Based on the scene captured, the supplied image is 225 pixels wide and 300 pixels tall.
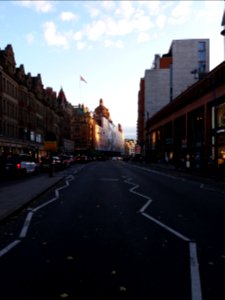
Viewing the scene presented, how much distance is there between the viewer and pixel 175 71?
112m

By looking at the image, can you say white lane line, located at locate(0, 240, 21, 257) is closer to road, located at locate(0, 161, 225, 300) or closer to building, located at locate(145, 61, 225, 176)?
road, located at locate(0, 161, 225, 300)

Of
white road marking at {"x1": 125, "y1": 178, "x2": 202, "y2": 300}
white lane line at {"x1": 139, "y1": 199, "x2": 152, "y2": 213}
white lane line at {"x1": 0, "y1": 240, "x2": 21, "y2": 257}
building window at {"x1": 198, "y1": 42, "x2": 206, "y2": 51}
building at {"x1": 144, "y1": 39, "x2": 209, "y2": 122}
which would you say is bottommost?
white lane line at {"x1": 0, "y1": 240, "x2": 21, "y2": 257}

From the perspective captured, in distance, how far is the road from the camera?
5359mm

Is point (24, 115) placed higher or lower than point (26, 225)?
higher

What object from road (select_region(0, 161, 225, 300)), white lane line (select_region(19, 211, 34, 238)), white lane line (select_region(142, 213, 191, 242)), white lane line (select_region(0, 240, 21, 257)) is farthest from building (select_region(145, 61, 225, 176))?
white lane line (select_region(0, 240, 21, 257))

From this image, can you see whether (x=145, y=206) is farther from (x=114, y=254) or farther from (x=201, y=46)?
(x=201, y=46)

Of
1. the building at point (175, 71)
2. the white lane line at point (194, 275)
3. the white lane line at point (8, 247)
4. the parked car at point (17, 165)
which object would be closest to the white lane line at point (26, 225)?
the white lane line at point (8, 247)

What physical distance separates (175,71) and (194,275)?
110m

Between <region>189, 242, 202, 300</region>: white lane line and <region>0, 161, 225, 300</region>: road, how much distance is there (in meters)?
0.01

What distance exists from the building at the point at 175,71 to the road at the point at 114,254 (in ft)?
295

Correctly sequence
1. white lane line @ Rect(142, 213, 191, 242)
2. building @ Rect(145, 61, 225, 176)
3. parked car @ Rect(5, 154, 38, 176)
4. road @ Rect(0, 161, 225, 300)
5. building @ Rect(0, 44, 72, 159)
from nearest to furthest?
road @ Rect(0, 161, 225, 300) < white lane line @ Rect(142, 213, 191, 242) < parked car @ Rect(5, 154, 38, 176) < building @ Rect(145, 61, 225, 176) < building @ Rect(0, 44, 72, 159)

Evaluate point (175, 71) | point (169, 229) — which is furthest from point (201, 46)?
point (169, 229)

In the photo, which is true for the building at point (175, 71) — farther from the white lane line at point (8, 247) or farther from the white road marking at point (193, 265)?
the white lane line at point (8, 247)

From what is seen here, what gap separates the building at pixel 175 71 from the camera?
10575 cm
